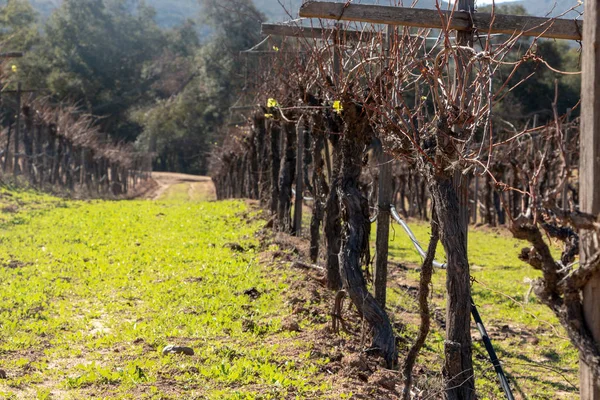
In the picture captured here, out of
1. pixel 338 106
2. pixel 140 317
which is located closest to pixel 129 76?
pixel 140 317

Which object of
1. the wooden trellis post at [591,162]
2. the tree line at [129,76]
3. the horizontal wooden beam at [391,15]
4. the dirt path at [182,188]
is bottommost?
the dirt path at [182,188]

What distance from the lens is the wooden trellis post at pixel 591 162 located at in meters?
2.85

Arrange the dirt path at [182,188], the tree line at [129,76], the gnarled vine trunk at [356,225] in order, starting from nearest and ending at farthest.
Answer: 1. the gnarled vine trunk at [356,225]
2. the dirt path at [182,188]
3. the tree line at [129,76]

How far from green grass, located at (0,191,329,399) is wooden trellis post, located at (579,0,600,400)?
120 inches

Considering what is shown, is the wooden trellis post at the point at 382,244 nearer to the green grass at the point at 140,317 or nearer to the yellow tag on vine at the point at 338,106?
the yellow tag on vine at the point at 338,106

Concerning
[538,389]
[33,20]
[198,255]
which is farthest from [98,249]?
[33,20]

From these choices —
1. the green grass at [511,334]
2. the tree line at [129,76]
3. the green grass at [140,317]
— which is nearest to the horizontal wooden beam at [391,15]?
the green grass at [511,334]

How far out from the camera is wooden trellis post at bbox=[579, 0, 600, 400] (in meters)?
2.85

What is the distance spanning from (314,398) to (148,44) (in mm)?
62339

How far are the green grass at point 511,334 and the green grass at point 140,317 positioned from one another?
1.47 metres

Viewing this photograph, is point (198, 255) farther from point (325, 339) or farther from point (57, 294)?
point (325, 339)

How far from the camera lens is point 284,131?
14.3 metres

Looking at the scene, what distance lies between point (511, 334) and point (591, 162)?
6953 millimetres

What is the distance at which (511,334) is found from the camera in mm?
9422
